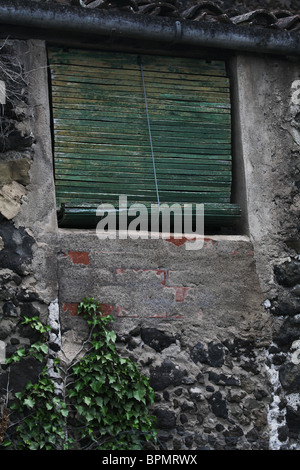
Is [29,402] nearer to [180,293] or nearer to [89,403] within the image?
[89,403]

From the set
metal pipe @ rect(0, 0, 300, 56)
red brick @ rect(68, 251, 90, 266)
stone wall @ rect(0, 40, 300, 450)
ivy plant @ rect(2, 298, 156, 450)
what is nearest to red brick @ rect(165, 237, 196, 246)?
stone wall @ rect(0, 40, 300, 450)

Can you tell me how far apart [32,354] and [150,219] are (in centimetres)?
119

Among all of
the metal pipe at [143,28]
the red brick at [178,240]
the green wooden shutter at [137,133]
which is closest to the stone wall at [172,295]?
the red brick at [178,240]

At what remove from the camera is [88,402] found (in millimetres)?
4336

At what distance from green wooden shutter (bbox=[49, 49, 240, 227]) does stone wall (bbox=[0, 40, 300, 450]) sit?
139 millimetres

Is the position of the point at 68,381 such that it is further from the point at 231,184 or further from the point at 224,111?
the point at 224,111

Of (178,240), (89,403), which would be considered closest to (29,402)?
(89,403)

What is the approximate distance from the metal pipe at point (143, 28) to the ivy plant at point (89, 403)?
178 cm

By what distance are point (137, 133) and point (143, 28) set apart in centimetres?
69

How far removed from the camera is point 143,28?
4820 millimetres

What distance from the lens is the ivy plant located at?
428 cm

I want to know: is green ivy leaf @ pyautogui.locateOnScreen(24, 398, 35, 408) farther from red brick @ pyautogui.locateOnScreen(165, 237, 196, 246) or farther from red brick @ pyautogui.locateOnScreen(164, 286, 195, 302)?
red brick @ pyautogui.locateOnScreen(165, 237, 196, 246)

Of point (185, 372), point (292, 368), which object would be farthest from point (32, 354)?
point (292, 368)

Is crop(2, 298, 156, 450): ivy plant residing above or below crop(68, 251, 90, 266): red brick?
below
